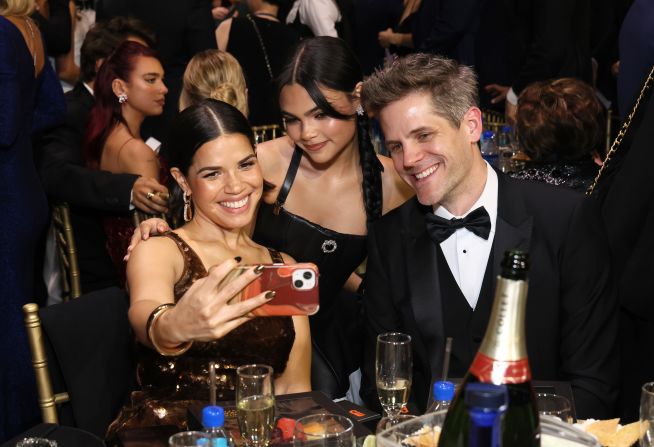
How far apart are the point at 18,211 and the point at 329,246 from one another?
1.24 meters

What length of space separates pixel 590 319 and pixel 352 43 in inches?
182

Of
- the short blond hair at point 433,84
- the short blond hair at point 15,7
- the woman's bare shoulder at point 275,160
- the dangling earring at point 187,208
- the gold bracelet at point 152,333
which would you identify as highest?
the short blond hair at point 15,7

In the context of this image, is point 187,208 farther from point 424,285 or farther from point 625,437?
point 625,437

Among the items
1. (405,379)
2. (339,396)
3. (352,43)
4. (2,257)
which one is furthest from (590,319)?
(352,43)

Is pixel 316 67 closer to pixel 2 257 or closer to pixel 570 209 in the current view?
pixel 570 209

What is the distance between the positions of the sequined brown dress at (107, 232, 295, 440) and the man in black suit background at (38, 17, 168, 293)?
4.11ft

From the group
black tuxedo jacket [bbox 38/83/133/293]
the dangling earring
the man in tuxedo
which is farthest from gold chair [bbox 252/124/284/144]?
the man in tuxedo

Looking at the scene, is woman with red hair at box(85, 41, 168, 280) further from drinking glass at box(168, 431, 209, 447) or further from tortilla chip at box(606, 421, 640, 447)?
tortilla chip at box(606, 421, 640, 447)

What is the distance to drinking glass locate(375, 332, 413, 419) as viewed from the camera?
1907 mm

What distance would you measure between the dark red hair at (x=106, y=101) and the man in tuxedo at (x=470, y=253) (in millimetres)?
1977

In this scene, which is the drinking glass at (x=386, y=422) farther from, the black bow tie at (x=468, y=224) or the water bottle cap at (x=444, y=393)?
the black bow tie at (x=468, y=224)

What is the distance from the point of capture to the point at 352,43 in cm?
660

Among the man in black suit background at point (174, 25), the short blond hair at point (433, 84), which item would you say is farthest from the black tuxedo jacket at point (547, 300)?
the man in black suit background at point (174, 25)

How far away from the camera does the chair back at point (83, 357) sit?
2.27m
